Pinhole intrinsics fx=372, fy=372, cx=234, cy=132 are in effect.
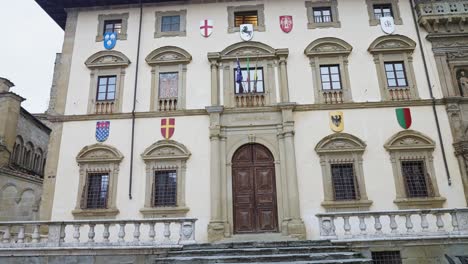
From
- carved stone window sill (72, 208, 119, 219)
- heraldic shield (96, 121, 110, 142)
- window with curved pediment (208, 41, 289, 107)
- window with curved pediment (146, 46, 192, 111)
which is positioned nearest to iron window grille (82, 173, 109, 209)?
carved stone window sill (72, 208, 119, 219)

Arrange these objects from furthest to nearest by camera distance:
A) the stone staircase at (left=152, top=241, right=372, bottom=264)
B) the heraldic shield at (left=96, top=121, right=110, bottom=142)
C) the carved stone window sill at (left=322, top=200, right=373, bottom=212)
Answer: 1. the heraldic shield at (left=96, top=121, right=110, bottom=142)
2. the carved stone window sill at (left=322, top=200, right=373, bottom=212)
3. the stone staircase at (left=152, top=241, right=372, bottom=264)

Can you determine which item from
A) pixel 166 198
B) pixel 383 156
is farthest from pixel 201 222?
pixel 383 156

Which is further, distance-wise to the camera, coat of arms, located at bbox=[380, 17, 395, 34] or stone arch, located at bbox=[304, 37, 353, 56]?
coat of arms, located at bbox=[380, 17, 395, 34]

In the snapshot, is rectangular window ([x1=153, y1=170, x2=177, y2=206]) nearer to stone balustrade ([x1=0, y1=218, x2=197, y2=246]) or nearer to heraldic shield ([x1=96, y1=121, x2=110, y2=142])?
heraldic shield ([x1=96, y1=121, x2=110, y2=142])

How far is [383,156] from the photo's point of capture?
14.4 meters

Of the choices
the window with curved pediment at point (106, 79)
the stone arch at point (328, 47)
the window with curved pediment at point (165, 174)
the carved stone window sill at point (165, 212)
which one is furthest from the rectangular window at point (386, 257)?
the window with curved pediment at point (106, 79)

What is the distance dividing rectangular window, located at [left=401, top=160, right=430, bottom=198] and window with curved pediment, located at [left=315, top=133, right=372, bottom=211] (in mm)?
1654

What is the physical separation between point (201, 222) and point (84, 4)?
1149 cm

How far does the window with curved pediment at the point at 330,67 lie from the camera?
15391 mm

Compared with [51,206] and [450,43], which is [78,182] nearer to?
[51,206]

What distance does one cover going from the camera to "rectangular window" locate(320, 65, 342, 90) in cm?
1559

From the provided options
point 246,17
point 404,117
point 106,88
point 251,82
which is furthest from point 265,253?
point 246,17

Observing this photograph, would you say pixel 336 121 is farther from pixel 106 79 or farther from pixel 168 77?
pixel 106 79

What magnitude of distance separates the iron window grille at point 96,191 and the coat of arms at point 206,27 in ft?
24.1
